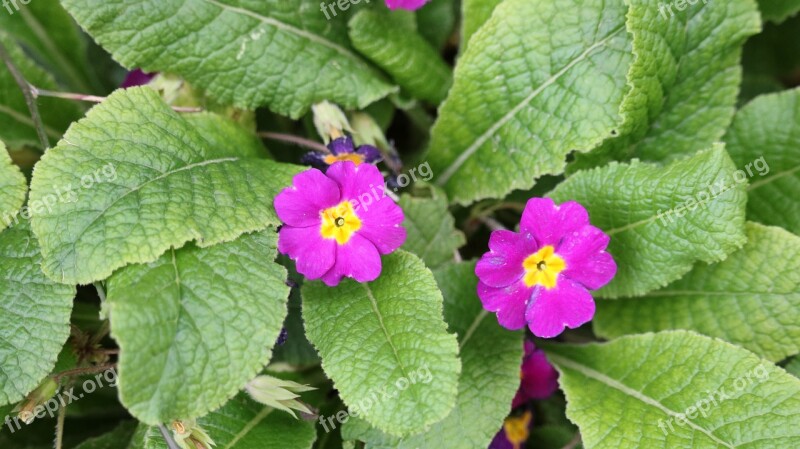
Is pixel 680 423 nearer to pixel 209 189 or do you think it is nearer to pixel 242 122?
pixel 209 189

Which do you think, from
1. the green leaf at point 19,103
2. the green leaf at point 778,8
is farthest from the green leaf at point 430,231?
the green leaf at point 778,8

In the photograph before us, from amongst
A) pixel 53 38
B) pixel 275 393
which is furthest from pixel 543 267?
pixel 53 38

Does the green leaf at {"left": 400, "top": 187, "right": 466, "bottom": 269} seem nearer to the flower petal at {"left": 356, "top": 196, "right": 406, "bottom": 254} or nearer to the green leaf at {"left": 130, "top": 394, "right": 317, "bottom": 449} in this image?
the flower petal at {"left": 356, "top": 196, "right": 406, "bottom": 254}

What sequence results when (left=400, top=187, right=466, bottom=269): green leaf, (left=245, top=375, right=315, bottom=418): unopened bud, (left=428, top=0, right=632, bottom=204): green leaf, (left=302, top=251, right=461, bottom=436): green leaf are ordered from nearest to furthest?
(left=302, top=251, right=461, bottom=436): green leaf → (left=245, top=375, right=315, bottom=418): unopened bud → (left=428, top=0, right=632, bottom=204): green leaf → (left=400, top=187, right=466, bottom=269): green leaf

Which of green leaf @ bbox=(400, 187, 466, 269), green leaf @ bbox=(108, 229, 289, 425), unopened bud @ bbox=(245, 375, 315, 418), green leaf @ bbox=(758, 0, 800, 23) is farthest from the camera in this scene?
green leaf @ bbox=(758, 0, 800, 23)

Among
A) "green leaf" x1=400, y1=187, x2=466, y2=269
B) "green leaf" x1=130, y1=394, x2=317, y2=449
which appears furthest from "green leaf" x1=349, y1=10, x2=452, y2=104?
"green leaf" x1=130, y1=394, x2=317, y2=449

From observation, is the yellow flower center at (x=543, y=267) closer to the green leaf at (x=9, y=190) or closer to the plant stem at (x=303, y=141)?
the plant stem at (x=303, y=141)
